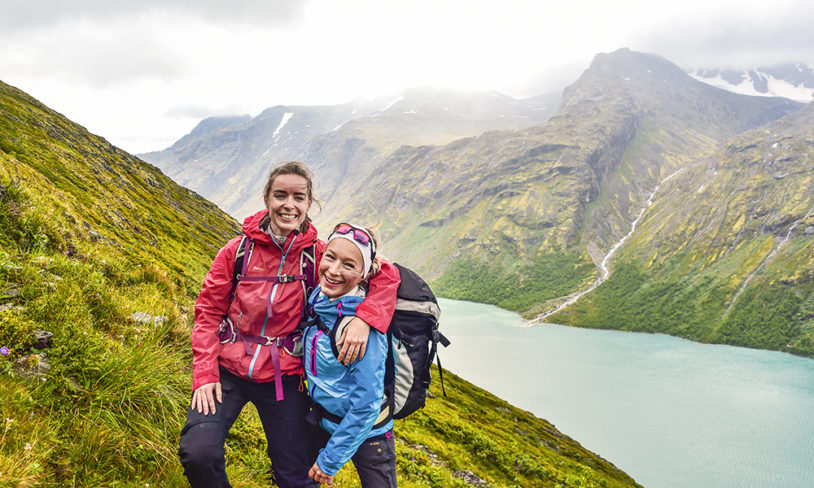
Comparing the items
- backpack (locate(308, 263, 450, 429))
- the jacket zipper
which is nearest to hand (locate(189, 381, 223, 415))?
the jacket zipper

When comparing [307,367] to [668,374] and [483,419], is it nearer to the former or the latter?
[483,419]

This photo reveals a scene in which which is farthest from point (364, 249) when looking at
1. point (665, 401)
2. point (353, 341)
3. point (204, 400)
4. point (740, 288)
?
point (740, 288)

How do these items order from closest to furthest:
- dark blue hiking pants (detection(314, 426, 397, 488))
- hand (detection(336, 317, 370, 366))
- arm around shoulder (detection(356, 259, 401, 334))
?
hand (detection(336, 317, 370, 366)) → arm around shoulder (detection(356, 259, 401, 334)) → dark blue hiking pants (detection(314, 426, 397, 488))

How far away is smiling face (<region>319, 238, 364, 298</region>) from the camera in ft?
13.4

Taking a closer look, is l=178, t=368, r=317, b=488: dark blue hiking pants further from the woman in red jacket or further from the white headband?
the white headband

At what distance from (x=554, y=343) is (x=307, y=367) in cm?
12851

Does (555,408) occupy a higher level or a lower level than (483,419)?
lower

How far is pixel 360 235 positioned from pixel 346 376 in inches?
58.2

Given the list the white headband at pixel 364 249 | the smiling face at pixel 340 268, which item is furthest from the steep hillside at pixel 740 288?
the smiling face at pixel 340 268

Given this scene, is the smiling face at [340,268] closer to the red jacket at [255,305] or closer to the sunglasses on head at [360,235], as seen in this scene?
the sunglasses on head at [360,235]

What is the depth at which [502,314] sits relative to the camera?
17612 cm

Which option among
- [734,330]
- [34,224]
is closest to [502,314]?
[734,330]

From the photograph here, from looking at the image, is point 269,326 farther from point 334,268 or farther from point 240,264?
point 334,268

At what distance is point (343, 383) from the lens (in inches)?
158
